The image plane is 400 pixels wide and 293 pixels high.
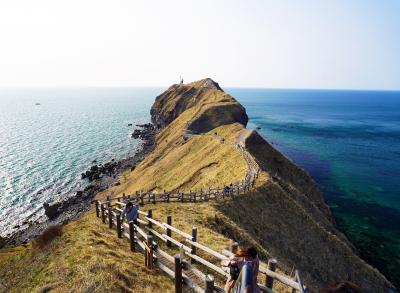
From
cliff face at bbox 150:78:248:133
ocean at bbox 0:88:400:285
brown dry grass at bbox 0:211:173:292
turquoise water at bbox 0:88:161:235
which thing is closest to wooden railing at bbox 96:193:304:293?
brown dry grass at bbox 0:211:173:292

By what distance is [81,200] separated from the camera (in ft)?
202

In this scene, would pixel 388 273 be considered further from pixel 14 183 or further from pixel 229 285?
pixel 14 183

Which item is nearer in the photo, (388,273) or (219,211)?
(219,211)

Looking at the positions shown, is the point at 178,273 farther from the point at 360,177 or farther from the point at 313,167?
the point at 313,167

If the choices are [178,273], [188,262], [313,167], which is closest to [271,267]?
[178,273]

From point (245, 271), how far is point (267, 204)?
949 inches

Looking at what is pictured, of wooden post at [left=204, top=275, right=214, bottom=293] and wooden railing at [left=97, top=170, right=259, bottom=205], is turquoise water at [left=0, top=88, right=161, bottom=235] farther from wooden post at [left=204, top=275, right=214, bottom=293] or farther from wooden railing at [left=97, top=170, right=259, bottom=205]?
wooden post at [left=204, top=275, right=214, bottom=293]

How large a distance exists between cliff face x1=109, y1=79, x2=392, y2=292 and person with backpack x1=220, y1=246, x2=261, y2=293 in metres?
13.1

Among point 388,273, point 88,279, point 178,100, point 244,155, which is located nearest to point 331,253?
point 388,273

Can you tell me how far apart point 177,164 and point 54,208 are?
79.1 feet

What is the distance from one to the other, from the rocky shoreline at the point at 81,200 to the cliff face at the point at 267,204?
6052 mm

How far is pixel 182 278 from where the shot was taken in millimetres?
11852

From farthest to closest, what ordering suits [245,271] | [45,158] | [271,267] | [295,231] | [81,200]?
[45,158] → [81,200] → [295,231] → [271,267] → [245,271]

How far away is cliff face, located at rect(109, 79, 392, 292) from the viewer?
25.6 m
